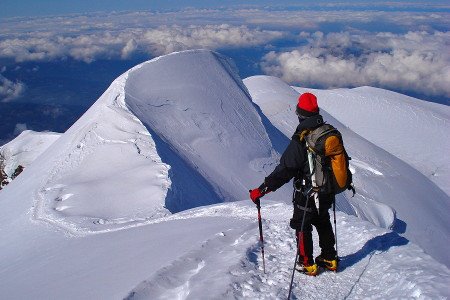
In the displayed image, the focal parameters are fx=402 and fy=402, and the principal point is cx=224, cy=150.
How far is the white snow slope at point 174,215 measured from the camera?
4.79 meters

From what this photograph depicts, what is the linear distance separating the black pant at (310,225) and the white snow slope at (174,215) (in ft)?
0.96

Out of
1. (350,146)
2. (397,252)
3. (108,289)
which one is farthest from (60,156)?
(350,146)

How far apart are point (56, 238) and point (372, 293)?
716 cm

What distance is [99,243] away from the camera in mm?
8016

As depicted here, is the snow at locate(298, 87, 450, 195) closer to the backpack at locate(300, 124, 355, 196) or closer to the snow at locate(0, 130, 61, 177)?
the snow at locate(0, 130, 61, 177)

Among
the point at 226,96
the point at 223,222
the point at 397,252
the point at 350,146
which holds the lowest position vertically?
the point at 350,146

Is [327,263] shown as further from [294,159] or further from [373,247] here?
[294,159]

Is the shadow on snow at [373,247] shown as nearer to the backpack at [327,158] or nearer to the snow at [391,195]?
the backpack at [327,158]

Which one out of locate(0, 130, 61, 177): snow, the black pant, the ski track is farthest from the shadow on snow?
locate(0, 130, 61, 177): snow

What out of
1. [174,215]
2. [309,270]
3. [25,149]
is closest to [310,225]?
[309,270]

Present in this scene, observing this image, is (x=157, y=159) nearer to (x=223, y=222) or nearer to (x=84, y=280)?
(x=223, y=222)

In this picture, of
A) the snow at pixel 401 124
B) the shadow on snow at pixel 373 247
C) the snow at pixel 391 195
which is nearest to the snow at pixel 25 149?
the snow at pixel 391 195

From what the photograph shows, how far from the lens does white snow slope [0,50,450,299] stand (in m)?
4.79

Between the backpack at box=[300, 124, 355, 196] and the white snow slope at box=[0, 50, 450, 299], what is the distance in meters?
1.24
